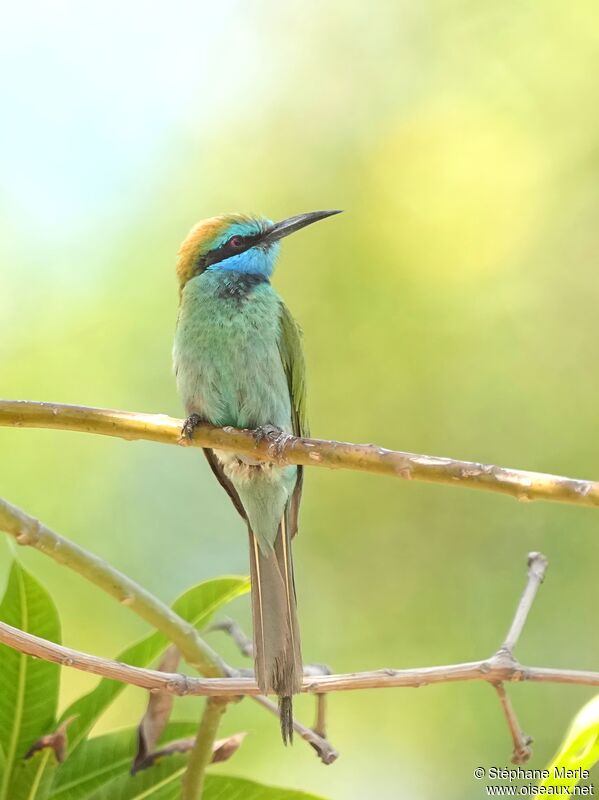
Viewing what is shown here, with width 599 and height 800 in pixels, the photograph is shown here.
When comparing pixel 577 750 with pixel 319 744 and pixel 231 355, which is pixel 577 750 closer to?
pixel 319 744

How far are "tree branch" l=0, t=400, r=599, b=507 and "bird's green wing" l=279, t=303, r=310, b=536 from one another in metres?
0.71

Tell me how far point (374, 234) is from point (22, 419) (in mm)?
3932

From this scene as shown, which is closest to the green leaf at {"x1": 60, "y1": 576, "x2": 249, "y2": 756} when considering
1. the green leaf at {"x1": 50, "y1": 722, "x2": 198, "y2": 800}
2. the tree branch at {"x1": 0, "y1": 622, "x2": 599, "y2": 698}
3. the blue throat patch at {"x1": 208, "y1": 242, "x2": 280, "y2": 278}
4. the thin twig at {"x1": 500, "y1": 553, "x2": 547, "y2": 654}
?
the green leaf at {"x1": 50, "y1": 722, "x2": 198, "y2": 800}

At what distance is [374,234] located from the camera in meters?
6.07

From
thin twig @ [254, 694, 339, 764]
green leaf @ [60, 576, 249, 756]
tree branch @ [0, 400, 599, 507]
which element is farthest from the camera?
green leaf @ [60, 576, 249, 756]

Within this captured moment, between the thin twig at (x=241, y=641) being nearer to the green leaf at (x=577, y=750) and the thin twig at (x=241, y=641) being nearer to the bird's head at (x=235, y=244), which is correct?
the green leaf at (x=577, y=750)

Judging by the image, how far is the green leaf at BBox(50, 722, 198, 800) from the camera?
7.84 feet

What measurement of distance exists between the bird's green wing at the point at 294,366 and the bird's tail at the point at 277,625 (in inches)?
15.8

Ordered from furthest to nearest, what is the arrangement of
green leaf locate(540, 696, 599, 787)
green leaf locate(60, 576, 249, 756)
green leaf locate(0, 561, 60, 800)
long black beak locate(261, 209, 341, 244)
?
long black beak locate(261, 209, 341, 244)
green leaf locate(60, 576, 249, 756)
green leaf locate(0, 561, 60, 800)
green leaf locate(540, 696, 599, 787)

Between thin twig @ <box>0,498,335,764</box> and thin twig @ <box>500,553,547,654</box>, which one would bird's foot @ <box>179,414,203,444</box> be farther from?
thin twig @ <box>500,553,547,654</box>

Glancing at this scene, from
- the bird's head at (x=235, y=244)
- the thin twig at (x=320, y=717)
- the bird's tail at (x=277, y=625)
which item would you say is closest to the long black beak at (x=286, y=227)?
the bird's head at (x=235, y=244)

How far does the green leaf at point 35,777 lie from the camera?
2.31 m

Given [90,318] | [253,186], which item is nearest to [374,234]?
[253,186]

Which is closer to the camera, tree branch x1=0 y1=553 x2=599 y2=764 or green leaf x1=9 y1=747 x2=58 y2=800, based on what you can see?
tree branch x1=0 y1=553 x2=599 y2=764
